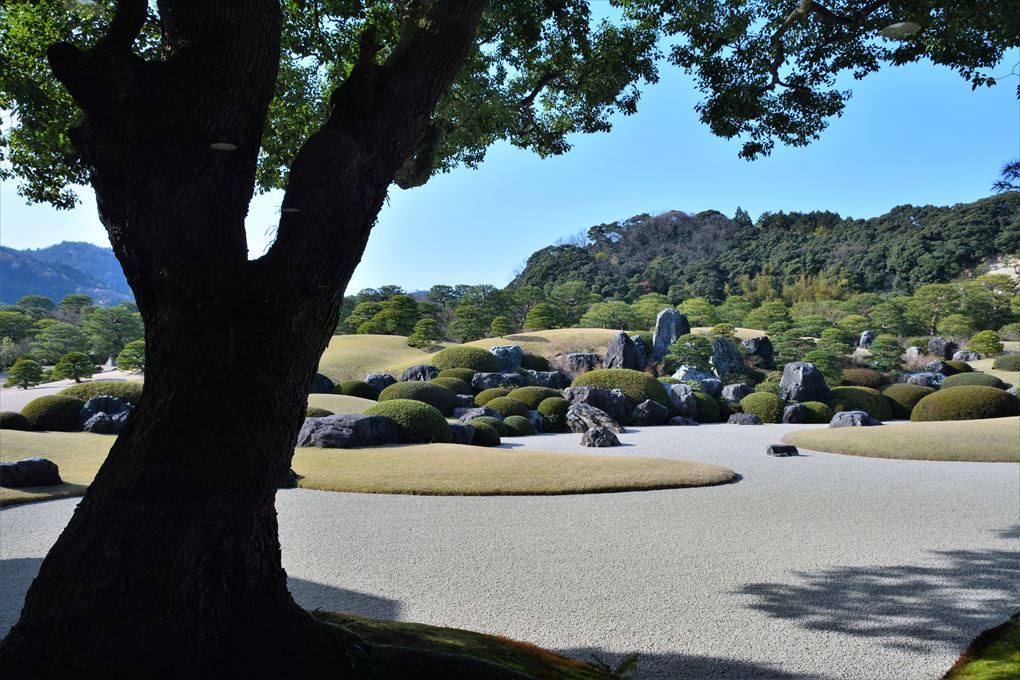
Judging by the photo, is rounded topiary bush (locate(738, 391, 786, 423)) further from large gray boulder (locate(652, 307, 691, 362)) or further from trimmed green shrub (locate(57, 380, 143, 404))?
Answer: trimmed green shrub (locate(57, 380, 143, 404))

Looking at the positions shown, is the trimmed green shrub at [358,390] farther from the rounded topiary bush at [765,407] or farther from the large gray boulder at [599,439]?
the rounded topiary bush at [765,407]

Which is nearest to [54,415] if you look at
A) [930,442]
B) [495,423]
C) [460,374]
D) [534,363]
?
[495,423]

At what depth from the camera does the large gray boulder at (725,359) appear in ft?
91.4

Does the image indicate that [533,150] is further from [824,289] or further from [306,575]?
[824,289]

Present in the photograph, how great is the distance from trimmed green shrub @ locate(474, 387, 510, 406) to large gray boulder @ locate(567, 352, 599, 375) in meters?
8.24

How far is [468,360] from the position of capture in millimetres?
26750

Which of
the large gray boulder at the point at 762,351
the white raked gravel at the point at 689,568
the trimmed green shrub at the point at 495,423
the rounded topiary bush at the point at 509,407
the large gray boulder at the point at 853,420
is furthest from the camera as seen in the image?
the large gray boulder at the point at 762,351

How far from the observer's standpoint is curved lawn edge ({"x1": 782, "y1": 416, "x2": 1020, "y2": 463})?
35.3 ft

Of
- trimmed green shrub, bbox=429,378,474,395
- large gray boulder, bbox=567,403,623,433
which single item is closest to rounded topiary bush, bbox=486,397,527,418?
large gray boulder, bbox=567,403,623,433

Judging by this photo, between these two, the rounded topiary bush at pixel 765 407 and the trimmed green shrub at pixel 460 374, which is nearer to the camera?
the rounded topiary bush at pixel 765 407

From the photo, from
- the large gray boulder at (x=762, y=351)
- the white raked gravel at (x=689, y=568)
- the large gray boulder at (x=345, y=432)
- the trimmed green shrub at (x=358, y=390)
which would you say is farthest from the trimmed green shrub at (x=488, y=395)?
the large gray boulder at (x=762, y=351)

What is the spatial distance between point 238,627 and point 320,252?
55.0 inches

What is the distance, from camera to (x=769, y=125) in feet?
21.0

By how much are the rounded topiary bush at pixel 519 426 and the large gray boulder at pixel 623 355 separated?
11978 mm
